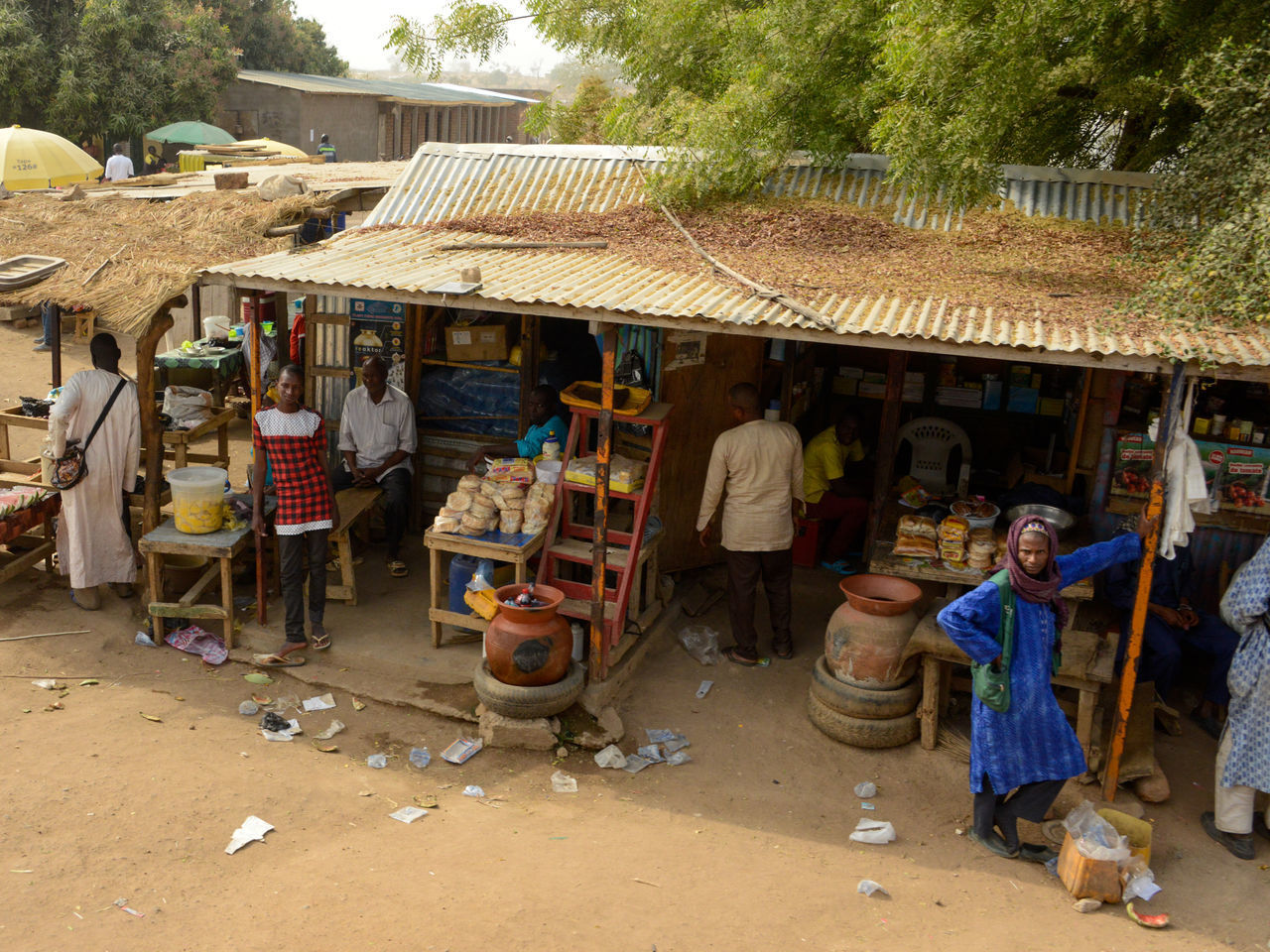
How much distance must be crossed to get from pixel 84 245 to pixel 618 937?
702 cm

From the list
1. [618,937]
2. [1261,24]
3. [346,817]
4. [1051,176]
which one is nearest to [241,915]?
[346,817]

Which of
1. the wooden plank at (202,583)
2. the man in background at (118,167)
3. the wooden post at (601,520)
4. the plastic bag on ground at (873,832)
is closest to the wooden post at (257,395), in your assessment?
the wooden plank at (202,583)

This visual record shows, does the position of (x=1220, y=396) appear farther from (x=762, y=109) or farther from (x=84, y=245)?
(x=84, y=245)

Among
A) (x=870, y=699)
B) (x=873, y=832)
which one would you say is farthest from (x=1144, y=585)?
(x=873, y=832)

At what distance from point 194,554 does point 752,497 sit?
4.02 m

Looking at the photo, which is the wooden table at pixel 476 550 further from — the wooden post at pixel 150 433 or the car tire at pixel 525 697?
the wooden post at pixel 150 433

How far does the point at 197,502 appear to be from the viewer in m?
7.77

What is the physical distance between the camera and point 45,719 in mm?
6828

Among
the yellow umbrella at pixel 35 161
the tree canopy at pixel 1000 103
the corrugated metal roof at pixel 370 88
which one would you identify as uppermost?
the corrugated metal roof at pixel 370 88

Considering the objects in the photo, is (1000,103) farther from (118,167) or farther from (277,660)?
(118,167)

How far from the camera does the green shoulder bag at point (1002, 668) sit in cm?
541

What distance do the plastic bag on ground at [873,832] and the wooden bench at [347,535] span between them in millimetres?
4266

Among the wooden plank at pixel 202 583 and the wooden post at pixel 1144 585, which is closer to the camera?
the wooden post at pixel 1144 585

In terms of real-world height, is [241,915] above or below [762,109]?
below
